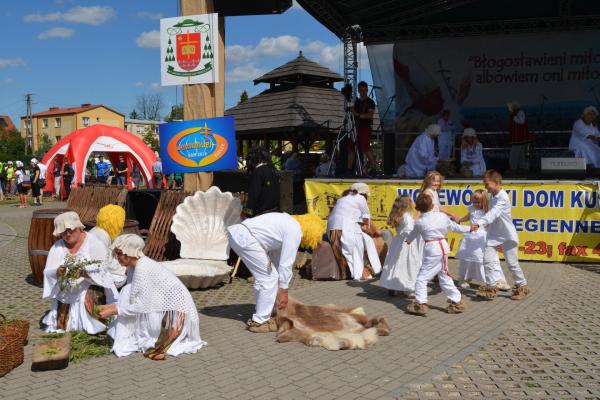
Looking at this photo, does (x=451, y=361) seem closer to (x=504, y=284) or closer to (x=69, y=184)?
(x=504, y=284)

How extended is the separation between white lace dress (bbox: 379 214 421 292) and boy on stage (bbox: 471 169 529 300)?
811 millimetres

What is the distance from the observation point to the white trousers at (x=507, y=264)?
24.8 ft

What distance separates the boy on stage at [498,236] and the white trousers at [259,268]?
2756 mm

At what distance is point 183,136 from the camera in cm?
987

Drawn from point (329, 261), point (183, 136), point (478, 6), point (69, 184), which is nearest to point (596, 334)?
point (329, 261)

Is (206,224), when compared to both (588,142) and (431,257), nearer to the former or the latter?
(431,257)

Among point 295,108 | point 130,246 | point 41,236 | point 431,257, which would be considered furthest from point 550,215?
point 295,108

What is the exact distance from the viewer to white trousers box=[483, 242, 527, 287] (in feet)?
24.8

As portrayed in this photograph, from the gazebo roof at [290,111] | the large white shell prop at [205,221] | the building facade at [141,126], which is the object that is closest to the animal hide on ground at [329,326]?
the large white shell prop at [205,221]

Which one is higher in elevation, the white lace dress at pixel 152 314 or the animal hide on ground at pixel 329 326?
the white lace dress at pixel 152 314

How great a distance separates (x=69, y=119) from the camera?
95.4 meters

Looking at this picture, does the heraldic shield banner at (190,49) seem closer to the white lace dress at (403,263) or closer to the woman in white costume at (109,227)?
the woman in white costume at (109,227)

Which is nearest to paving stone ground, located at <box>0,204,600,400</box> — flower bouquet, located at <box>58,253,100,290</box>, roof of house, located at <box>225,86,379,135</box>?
flower bouquet, located at <box>58,253,100,290</box>

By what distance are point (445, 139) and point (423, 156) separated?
8.62 ft
